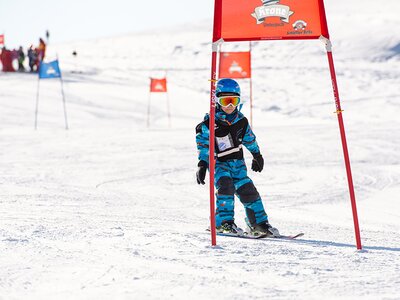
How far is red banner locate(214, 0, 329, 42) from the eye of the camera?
15.0 ft

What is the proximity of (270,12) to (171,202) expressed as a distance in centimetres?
443

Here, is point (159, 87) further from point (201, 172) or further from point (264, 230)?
point (201, 172)

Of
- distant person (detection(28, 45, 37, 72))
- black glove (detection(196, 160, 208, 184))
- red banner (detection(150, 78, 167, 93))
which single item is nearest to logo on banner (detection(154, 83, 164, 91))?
red banner (detection(150, 78, 167, 93))

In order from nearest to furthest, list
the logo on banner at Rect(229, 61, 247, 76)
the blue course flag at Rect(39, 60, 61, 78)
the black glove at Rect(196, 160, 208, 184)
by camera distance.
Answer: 1. the black glove at Rect(196, 160, 208, 184)
2. the logo on banner at Rect(229, 61, 247, 76)
3. the blue course flag at Rect(39, 60, 61, 78)

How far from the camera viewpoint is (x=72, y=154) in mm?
14414

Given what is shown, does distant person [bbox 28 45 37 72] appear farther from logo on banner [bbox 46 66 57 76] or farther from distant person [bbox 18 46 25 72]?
logo on banner [bbox 46 66 57 76]

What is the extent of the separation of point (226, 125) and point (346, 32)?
143 ft

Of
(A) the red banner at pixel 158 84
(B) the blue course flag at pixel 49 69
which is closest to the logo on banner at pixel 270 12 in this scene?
(B) the blue course flag at pixel 49 69

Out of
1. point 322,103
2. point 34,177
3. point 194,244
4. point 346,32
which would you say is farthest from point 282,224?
point 346,32

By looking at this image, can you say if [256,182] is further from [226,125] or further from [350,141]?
[350,141]

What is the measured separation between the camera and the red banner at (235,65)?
64.9ft

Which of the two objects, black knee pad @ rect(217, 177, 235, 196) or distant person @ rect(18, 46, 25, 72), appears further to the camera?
distant person @ rect(18, 46, 25, 72)

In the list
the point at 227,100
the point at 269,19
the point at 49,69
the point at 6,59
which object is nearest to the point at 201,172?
the point at 227,100

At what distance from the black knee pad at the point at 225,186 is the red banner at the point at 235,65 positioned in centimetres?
1420
